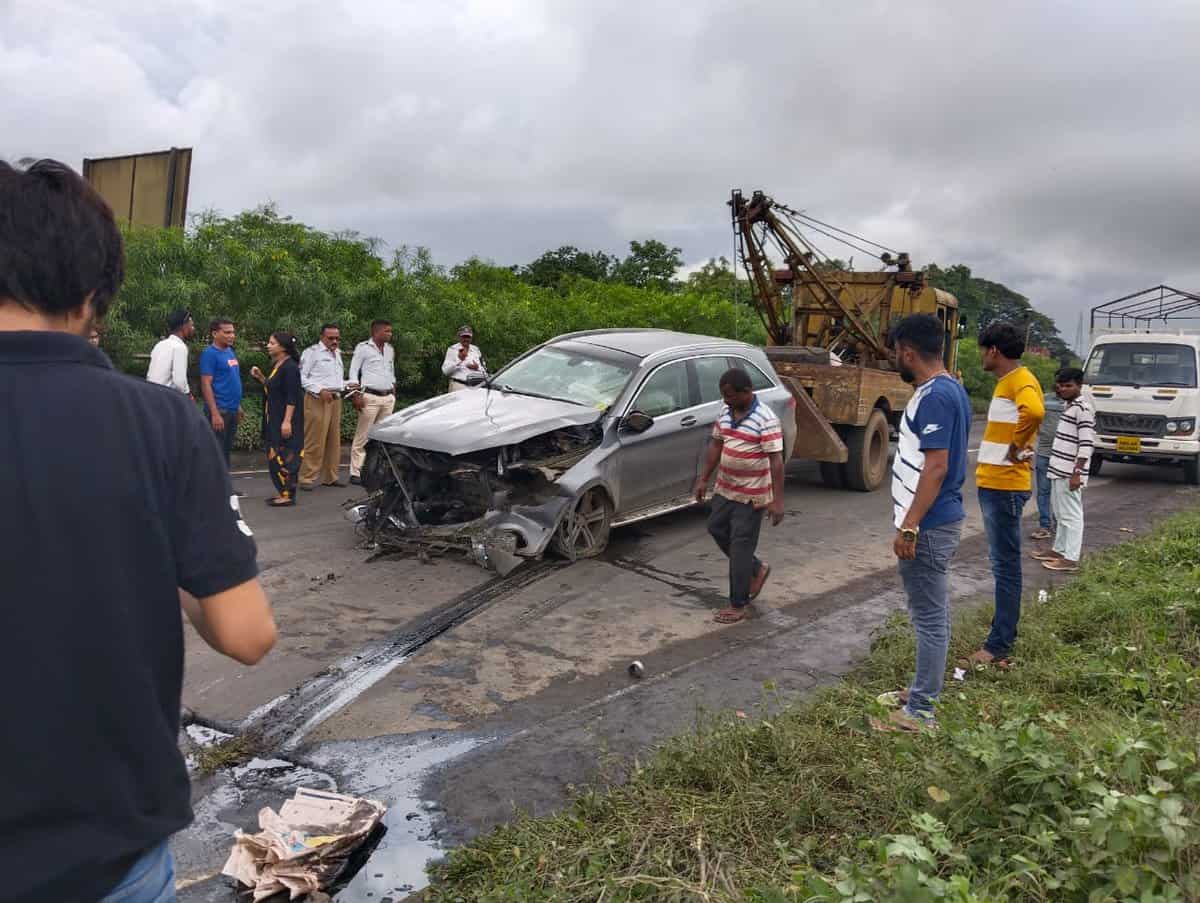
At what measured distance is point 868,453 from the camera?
1112 centimetres

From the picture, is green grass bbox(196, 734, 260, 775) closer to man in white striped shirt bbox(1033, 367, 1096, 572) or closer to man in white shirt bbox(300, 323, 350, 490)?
man in white shirt bbox(300, 323, 350, 490)

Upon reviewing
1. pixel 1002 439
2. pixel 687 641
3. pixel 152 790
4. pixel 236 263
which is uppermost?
pixel 236 263

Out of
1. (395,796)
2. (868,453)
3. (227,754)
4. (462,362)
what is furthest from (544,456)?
(868,453)

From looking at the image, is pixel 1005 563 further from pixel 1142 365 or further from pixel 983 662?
pixel 1142 365

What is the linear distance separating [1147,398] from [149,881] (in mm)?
14418

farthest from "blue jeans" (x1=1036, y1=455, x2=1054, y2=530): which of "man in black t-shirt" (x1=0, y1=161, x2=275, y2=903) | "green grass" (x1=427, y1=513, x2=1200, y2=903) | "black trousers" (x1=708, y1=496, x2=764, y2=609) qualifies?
"man in black t-shirt" (x1=0, y1=161, x2=275, y2=903)

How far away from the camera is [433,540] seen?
23.0 ft

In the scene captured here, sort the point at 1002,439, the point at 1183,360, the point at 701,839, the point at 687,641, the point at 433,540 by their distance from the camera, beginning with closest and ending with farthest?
the point at 701,839
the point at 1002,439
the point at 687,641
the point at 433,540
the point at 1183,360

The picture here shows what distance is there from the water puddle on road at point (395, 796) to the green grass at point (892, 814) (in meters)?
0.19

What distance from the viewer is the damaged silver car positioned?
22.7 ft

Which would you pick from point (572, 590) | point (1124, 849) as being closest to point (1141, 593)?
point (572, 590)

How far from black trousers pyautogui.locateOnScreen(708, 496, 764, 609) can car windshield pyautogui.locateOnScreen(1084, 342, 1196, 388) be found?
9.99 metres

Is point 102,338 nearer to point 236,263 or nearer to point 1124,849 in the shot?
point 236,263

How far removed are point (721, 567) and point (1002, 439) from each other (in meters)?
2.62
